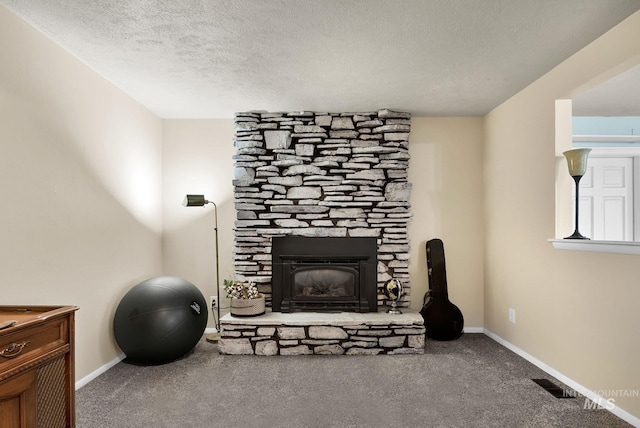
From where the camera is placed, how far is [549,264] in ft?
9.98

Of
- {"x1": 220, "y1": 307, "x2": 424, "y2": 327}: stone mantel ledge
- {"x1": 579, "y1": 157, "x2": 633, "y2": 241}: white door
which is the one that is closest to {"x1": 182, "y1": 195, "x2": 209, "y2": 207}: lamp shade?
{"x1": 220, "y1": 307, "x2": 424, "y2": 327}: stone mantel ledge

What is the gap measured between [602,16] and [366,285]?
2.82 metres

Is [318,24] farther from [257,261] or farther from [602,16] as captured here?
[257,261]

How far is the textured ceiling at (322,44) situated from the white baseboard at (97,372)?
2.30 m

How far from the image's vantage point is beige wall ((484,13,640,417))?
2.31 m

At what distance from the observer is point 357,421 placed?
229cm

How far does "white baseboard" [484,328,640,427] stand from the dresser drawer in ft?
9.79

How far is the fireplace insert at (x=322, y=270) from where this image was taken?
4.04 meters

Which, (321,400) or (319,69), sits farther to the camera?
(319,69)

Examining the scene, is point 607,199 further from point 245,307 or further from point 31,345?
point 31,345

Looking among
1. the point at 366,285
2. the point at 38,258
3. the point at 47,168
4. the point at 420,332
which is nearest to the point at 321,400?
the point at 420,332

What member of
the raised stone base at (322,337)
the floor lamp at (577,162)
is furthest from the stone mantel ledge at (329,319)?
the floor lamp at (577,162)

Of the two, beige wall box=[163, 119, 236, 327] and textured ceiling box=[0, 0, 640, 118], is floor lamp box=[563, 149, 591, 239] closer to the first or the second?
textured ceiling box=[0, 0, 640, 118]

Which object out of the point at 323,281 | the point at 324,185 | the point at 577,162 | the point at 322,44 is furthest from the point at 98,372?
the point at 577,162
